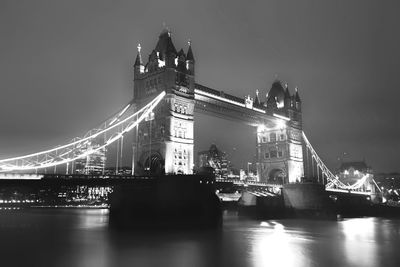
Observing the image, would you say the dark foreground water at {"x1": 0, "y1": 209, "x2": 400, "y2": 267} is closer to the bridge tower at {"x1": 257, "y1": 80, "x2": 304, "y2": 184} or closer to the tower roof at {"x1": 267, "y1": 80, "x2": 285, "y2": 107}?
the bridge tower at {"x1": 257, "y1": 80, "x2": 304, "y2": 184}

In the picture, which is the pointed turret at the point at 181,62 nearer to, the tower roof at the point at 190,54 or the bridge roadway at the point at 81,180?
the tower roof at the point at 190,54

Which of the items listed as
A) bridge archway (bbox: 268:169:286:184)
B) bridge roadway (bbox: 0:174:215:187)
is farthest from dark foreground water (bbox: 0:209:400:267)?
bridge archway (bbox: 268:169:286:184)

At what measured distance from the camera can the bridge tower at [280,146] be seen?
62688 mm

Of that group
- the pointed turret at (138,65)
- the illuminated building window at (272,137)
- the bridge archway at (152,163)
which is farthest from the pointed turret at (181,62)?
the illuminated building window at (272,137)

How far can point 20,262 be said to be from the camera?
62.0ft

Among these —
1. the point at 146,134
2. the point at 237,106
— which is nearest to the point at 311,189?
the point at 237,106


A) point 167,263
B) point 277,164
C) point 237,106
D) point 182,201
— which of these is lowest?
point 167,263

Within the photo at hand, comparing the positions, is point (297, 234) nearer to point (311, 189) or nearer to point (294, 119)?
point (311, 189)

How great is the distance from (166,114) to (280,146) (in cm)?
2809

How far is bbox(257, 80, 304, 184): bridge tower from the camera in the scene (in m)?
62.7

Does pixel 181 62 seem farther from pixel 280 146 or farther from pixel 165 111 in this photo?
pixel 280 146

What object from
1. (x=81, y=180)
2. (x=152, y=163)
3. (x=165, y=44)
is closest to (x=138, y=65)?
(x=165, y=44)

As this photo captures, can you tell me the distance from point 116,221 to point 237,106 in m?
25.3

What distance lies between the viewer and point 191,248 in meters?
22.7
